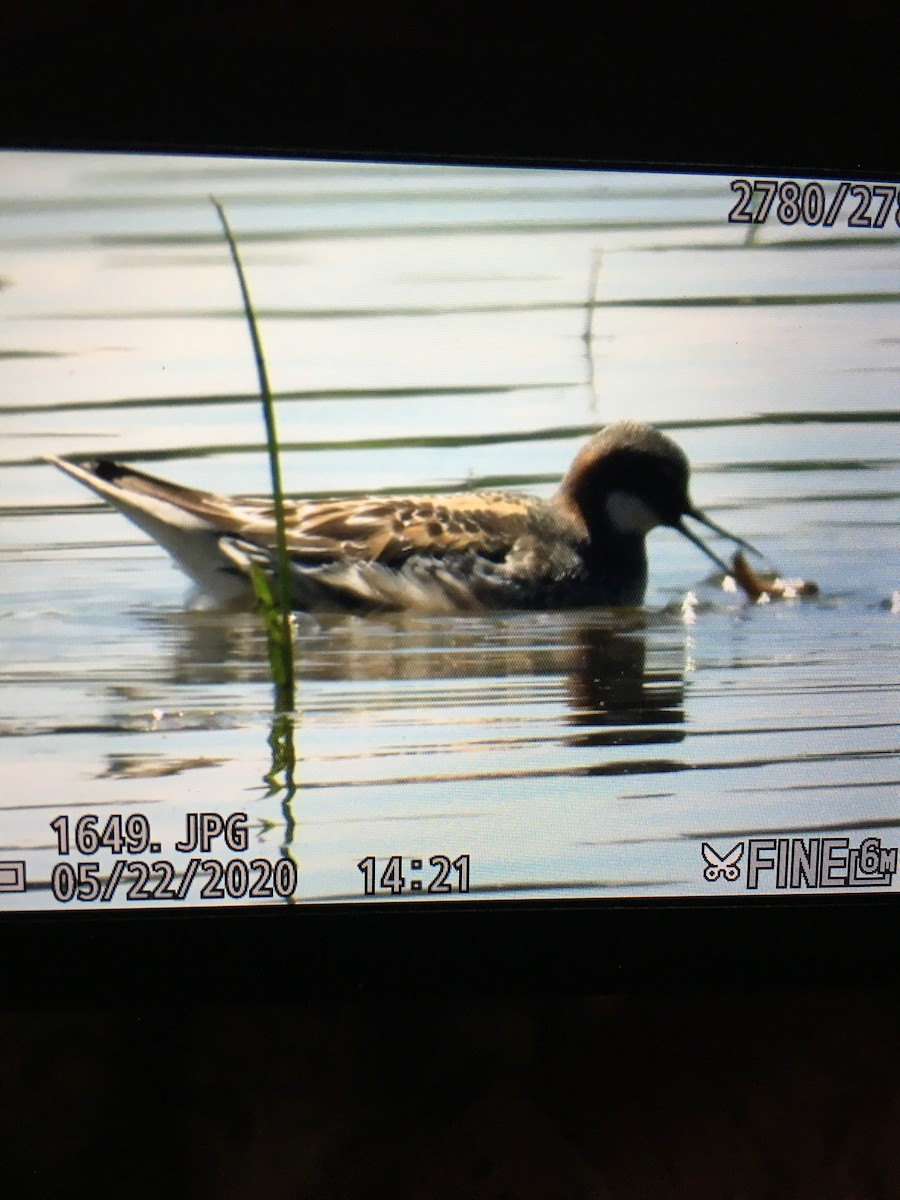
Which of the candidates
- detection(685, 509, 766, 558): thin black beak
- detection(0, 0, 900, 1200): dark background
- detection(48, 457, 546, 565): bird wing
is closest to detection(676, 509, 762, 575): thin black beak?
detection(685, 509, 766, 558): thin black beak

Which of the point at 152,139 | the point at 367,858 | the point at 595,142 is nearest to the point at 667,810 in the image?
the point at 367,858

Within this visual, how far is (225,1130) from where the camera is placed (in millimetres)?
628

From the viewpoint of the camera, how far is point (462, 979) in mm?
634

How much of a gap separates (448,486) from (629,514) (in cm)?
13

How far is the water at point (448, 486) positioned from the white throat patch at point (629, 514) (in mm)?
16

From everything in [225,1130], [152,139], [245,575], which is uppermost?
[152,139]

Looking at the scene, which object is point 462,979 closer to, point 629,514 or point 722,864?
point 722,864

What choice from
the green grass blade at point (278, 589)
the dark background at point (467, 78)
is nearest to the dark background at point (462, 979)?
the dark background at point (467, 78)

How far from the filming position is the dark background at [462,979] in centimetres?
59

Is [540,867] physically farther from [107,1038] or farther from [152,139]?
[152,139]

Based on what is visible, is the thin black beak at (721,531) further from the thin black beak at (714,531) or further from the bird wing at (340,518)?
the bird wing at (340,518)

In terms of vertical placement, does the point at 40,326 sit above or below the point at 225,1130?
above

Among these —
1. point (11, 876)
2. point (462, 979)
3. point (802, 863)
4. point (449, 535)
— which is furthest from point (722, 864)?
point (11, 876)

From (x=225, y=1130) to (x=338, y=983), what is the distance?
124 mm
